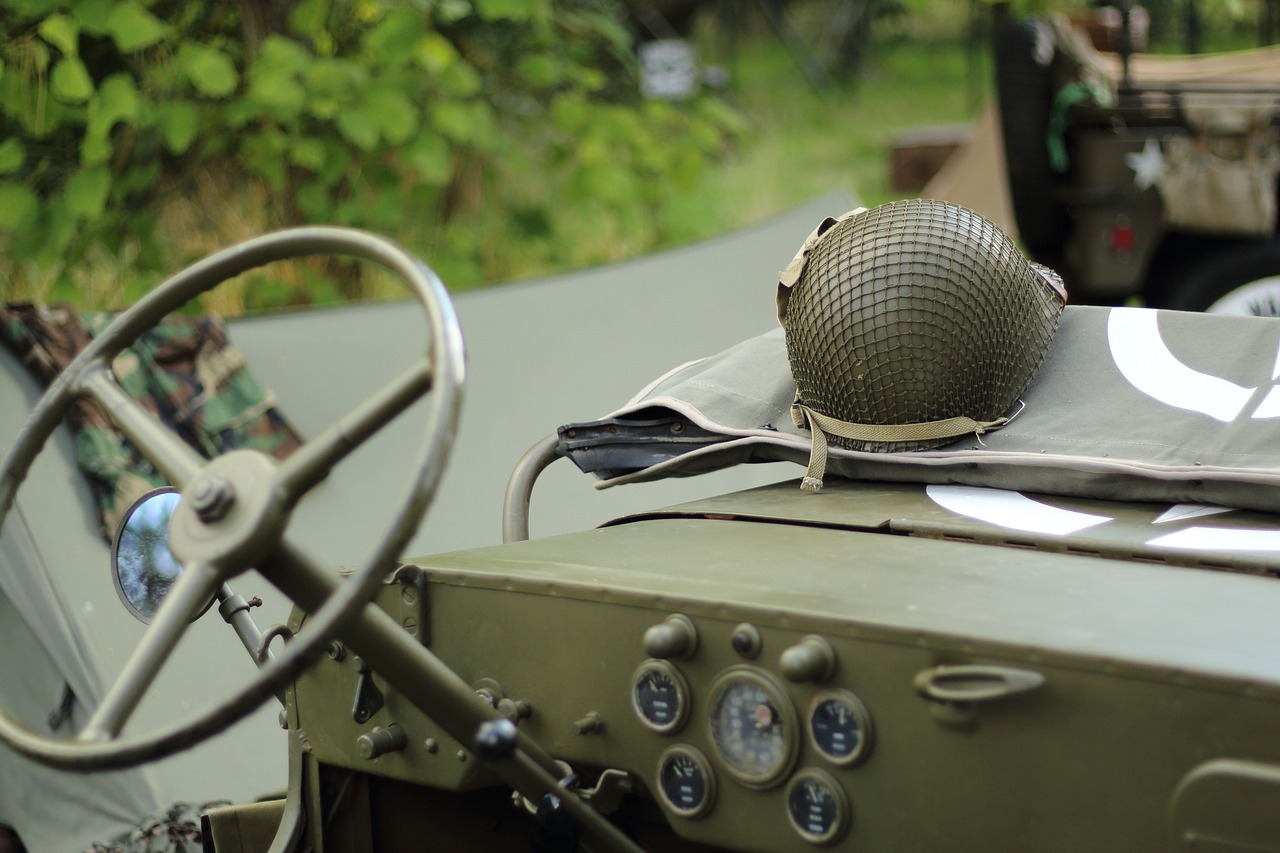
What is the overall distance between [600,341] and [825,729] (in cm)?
263

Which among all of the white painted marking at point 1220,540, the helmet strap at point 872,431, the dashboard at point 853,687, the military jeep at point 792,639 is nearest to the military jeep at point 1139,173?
the military jeep at point 792,639

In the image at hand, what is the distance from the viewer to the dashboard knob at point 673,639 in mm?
1370

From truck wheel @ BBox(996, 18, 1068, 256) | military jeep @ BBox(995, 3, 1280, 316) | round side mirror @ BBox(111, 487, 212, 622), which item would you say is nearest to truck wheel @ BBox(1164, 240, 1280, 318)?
military jeep @ BBox(995, 3, 1280, 316)

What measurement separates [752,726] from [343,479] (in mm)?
2117

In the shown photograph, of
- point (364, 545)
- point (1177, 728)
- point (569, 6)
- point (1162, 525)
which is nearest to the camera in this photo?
point (1177, 728)

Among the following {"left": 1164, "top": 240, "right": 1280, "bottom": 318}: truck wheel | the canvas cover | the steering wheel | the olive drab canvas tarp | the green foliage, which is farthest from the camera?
{"left": 1164, "top": 240, "right": 1280, "bottom": 318}: truck wheel

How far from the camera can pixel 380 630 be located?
1289 mm

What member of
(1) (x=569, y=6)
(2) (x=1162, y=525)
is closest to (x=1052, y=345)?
(2) (x=1162, y=525)

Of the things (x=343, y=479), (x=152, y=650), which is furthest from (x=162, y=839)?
(x=152, y=650)

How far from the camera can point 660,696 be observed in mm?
1433

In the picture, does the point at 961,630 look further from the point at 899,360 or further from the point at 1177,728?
the point at 899,360

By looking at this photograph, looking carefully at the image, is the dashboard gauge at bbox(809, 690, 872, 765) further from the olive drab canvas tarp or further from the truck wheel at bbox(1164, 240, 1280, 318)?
the truck wheel at bbox(1164, 240, 1280, 318)

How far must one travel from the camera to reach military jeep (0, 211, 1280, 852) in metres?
1.18

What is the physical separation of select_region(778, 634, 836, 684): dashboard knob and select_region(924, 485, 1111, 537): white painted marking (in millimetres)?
477
